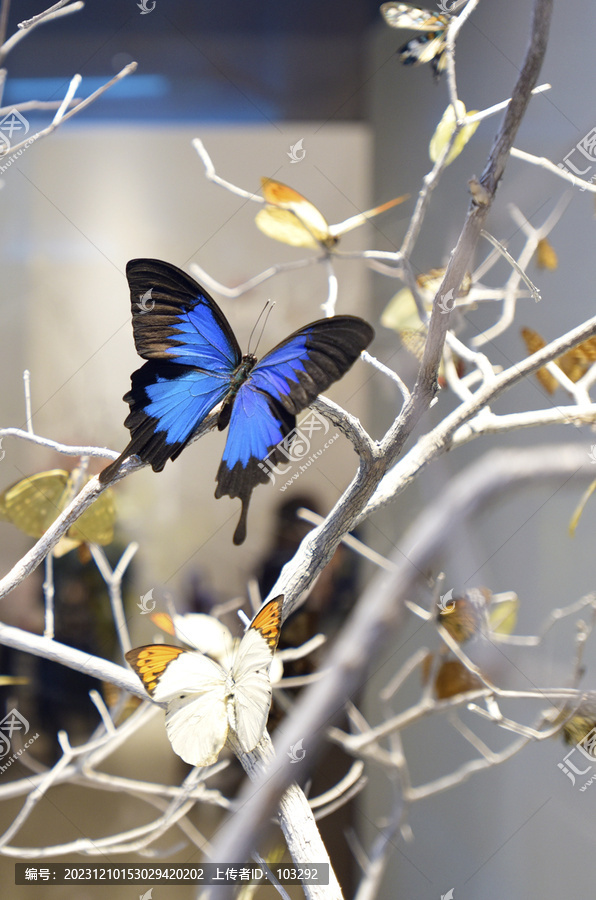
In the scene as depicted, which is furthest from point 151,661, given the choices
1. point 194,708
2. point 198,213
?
point 198,213

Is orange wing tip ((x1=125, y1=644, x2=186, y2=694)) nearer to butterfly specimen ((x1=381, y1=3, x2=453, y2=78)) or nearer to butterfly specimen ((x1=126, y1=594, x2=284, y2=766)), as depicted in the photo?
butterfly specimen ((x1=126, y1=594, x2=284, y2=766))

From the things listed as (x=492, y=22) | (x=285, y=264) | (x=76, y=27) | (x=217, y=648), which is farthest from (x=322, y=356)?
(x=76, y=27)

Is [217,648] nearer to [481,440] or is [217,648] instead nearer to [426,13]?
[481,440]

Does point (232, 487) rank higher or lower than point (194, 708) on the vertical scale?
higher

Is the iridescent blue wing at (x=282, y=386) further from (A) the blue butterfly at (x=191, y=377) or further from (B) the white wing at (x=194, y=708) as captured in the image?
(B) the white wing at (x=194, y=708)

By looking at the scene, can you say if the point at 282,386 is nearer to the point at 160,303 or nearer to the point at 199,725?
the point at 160,303

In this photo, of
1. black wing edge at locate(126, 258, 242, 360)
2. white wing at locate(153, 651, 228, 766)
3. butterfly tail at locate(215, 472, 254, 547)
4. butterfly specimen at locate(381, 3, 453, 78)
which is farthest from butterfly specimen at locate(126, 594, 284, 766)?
butterfly specimen at locate(381, 3, 453, 78)

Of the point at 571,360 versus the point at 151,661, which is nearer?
the point at 151,661

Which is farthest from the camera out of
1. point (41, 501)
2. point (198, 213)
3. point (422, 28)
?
point (198, 213)
